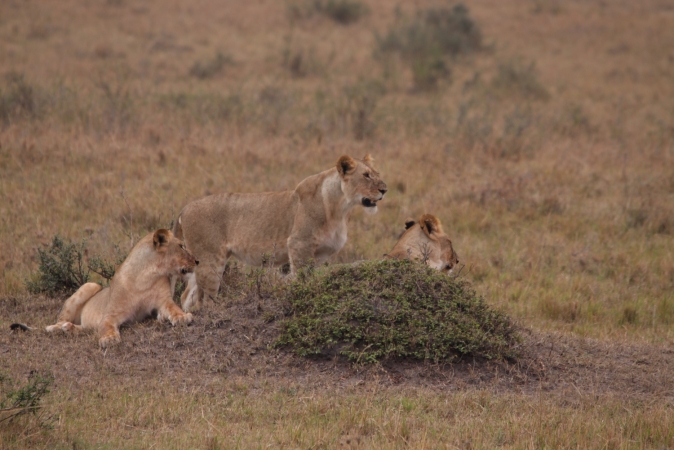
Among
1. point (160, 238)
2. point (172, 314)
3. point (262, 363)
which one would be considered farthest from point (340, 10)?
point (262, 363)

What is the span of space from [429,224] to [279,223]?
4.54 ft

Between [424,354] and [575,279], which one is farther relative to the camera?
[575,279]

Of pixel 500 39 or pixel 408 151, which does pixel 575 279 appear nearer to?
pixel 408 151

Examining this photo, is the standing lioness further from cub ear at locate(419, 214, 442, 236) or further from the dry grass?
the dry grass

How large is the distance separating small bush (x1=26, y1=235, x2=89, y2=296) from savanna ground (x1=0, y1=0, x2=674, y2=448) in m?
0.20

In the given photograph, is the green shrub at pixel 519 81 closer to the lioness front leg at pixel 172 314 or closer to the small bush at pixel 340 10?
the small bush at pixel 340 10

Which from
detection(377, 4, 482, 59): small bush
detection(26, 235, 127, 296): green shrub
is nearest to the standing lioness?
detection(26, 235, 127, 296): green shrub

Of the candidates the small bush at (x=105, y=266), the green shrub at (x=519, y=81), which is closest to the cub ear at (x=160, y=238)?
the small bush at (x=105, y=266)

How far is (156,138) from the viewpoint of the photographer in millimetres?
13086

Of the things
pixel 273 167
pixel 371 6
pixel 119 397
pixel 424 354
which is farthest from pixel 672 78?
pixel 119 397

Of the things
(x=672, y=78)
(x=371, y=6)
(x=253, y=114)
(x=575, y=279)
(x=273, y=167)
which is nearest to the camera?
(x=575, y=279)

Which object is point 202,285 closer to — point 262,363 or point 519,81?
point 262,363

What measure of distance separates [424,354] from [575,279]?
3.69 meters

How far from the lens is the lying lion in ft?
25.4
